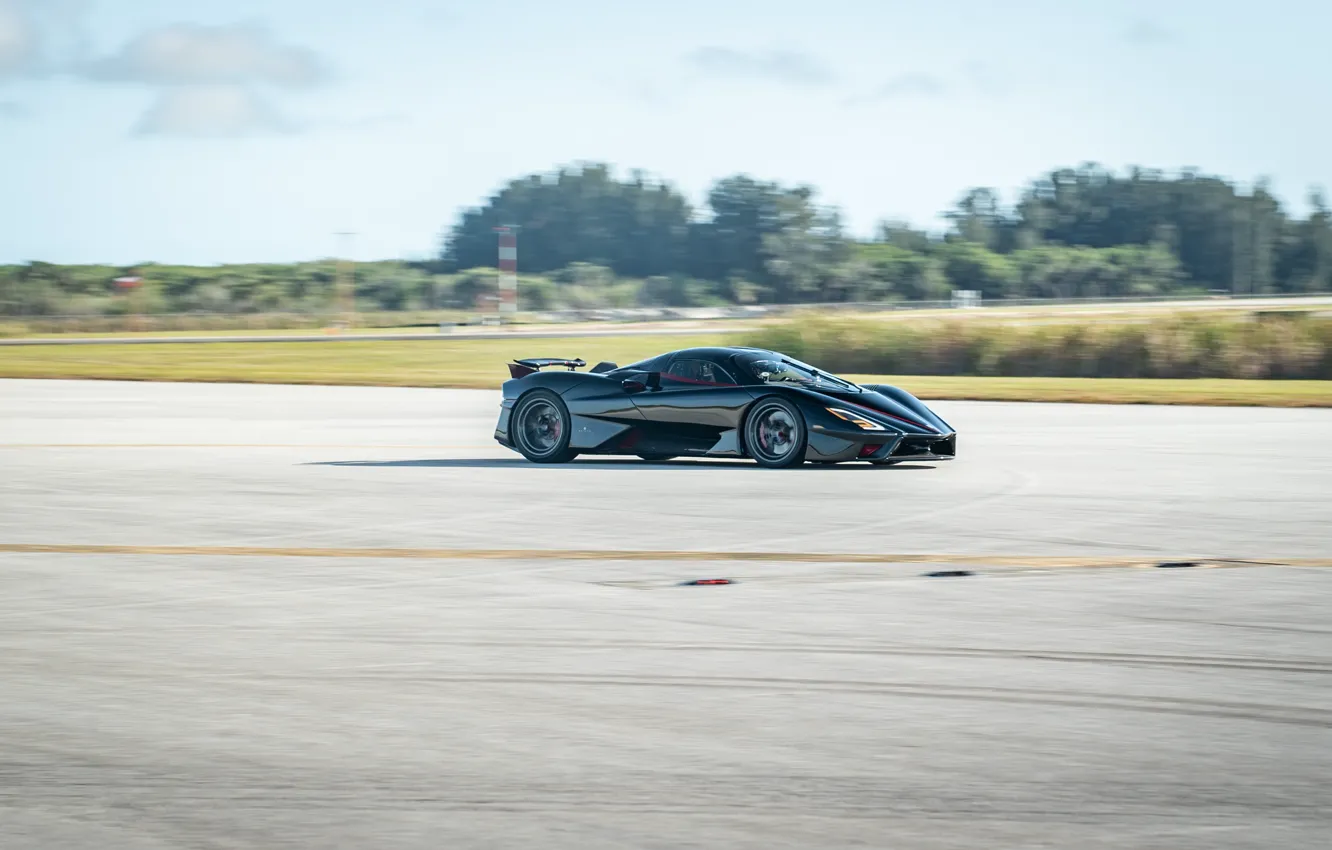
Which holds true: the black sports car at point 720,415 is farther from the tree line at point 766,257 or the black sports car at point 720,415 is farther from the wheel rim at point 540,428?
the tree line at point 766,257

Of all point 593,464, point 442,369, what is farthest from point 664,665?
point 442,369

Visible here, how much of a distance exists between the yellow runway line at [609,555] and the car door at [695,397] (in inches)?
220

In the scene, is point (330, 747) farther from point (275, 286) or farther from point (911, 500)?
point (275, 286)

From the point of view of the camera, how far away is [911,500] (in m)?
12.3

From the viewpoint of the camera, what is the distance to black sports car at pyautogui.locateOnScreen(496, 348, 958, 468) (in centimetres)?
1480

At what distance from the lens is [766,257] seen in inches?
5138

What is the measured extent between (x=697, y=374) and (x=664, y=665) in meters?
9.04

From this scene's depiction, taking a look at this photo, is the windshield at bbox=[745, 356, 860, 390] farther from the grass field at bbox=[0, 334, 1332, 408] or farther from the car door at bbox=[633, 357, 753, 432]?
the grass field at bbox=[0, 334, 1332, 408]

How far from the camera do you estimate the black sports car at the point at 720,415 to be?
583 inches

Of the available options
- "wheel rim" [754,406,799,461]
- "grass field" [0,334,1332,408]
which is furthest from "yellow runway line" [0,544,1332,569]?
"grass field" [0,334,1332,408]

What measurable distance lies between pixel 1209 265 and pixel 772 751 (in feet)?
539

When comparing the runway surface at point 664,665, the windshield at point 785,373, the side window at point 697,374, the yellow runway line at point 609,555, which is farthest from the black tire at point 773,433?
the yellow runway line at point 609,555

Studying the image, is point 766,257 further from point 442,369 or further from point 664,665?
point 664,665

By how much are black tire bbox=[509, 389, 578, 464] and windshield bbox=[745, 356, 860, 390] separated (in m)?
1.88
